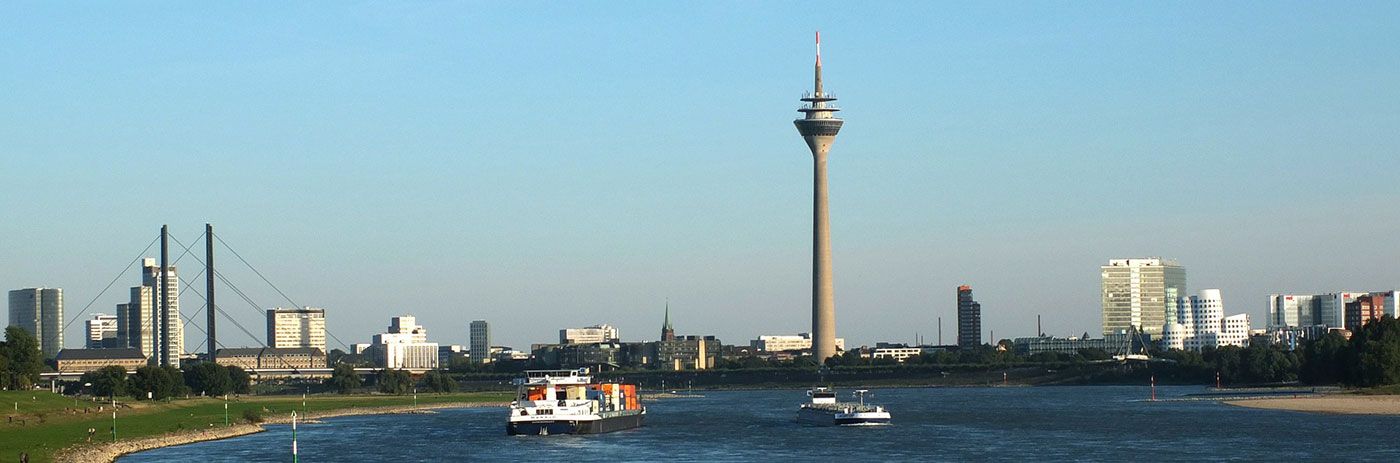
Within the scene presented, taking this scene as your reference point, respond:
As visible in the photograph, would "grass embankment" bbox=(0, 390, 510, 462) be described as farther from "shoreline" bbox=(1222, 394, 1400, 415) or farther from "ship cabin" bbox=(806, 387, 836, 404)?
"shoreline" bbox=(1222, 394, 1400, 415)

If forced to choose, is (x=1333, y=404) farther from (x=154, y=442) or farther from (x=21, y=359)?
(x=21, y=359)

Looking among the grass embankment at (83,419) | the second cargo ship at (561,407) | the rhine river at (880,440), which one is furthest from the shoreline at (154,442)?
the second cargo ship at (561,407)

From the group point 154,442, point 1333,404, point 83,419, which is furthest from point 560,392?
point 1333,404

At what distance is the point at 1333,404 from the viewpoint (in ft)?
488

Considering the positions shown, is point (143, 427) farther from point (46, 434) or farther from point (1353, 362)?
point (1353, 362)

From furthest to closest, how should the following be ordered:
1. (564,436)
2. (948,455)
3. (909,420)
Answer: (909,420), (564,436), (948,455)

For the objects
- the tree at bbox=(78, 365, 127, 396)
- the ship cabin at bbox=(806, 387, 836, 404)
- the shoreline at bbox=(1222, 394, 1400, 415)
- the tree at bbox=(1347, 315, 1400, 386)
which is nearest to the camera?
the ship cabin at bbox=(806, 387, 836, 404)

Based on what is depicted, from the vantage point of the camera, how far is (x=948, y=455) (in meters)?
95.4

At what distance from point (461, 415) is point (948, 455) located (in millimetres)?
81994

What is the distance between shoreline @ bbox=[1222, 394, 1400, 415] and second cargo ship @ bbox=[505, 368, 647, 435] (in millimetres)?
51569

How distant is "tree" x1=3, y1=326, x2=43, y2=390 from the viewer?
163 meters

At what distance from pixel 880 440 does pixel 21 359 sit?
288 ft

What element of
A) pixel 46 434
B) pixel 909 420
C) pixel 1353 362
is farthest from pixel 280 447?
pixel 1353 362

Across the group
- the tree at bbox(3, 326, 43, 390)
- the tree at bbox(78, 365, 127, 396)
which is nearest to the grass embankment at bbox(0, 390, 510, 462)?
the tree at bbox(78, 365, 127, 396)
